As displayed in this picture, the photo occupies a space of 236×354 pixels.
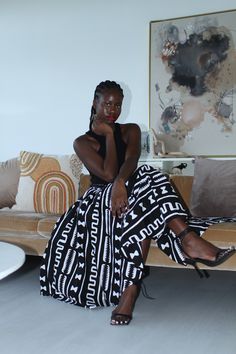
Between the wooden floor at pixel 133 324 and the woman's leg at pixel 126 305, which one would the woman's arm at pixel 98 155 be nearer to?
the woman's leg at pixel 126 305

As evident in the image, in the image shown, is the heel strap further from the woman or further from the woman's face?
the woman's face

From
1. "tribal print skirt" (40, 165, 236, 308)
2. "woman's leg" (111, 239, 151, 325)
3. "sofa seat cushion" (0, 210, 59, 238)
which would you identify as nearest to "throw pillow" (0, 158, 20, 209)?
"sofa seat cushion" (0, 210, 59, 238)

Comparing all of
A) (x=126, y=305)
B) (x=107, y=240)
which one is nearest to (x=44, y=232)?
(x=107, y=240)

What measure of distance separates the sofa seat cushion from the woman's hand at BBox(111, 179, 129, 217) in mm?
556

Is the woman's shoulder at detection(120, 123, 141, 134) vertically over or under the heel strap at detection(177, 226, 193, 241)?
over

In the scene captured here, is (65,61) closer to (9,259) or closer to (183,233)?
(183,233)

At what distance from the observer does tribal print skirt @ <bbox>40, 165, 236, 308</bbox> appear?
1904 millimetres

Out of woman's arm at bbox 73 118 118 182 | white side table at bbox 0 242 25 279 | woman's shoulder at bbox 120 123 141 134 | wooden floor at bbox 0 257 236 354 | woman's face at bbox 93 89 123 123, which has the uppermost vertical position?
Result: woman's face at bbox 93 89 123 123

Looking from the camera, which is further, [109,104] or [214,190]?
[214,190]

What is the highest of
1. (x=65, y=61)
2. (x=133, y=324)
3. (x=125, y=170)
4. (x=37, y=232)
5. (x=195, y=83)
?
(x=65, y=61)

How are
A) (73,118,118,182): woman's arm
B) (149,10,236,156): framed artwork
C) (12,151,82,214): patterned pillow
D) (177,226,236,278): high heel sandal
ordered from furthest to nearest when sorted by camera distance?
(149,10,236,156): framed artwork → (12,151,82,214): patterned pillow → (73,118,118,182): woman's arm → (177,226,236,278): high heel sandal

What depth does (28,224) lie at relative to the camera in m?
2.46

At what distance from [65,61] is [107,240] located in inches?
114

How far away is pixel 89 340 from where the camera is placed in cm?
167
